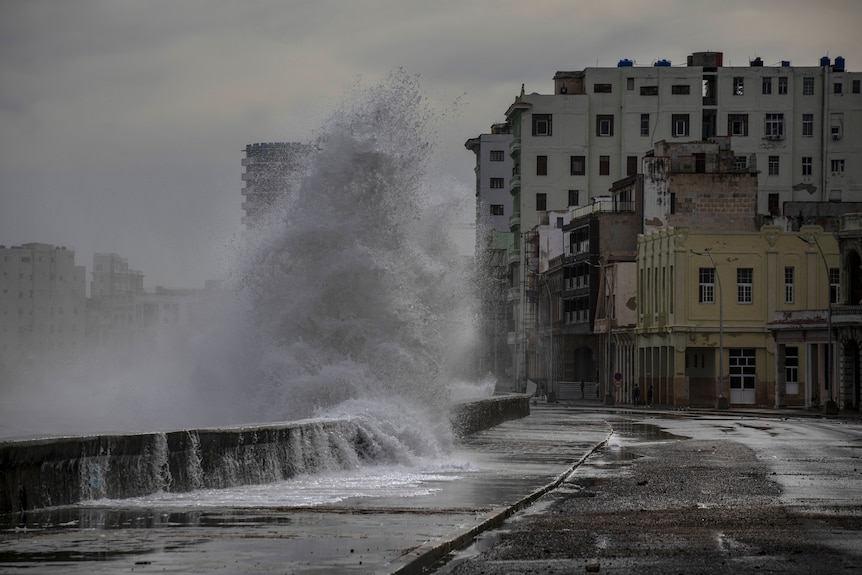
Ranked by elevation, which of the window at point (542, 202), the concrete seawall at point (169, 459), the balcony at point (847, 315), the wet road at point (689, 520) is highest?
the window at point (542, 202)

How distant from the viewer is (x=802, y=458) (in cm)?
A: 2767

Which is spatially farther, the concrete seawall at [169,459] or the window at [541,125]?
the window at [541,125]

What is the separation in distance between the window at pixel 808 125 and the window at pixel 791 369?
41.8 m

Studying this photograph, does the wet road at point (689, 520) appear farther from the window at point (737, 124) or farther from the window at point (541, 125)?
the window at point (541, 125)

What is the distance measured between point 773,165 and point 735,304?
A: 3788 centimetres

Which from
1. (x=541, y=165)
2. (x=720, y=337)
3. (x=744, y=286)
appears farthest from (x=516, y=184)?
(x=720, y=337)

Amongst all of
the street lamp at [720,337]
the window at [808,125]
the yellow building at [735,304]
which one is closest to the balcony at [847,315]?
the street lamp at [720,337]

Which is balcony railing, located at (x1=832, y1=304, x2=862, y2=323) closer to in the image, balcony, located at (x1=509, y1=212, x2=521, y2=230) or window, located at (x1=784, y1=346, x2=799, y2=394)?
window, located at (x1=784, y1=346, x2=799, y2=394)

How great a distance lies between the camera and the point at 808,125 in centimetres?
11212

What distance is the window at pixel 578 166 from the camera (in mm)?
115625

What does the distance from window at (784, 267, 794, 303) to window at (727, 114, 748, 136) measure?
125 feet

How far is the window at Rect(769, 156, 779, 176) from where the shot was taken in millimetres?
111375

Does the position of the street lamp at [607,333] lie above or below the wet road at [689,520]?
above

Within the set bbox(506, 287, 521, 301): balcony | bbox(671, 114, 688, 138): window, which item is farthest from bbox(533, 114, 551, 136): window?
bbox(506, 287, 521, 301): balcony
